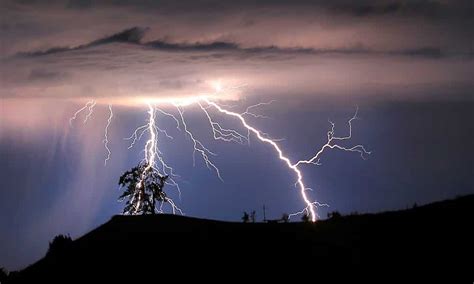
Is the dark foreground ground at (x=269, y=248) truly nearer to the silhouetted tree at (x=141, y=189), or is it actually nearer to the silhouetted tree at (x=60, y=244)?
the silhouetted tree at (x=60, y=244)

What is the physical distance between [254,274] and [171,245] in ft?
8.91

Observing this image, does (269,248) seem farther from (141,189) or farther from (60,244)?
(141,189)

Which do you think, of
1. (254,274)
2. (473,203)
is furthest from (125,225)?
(473,203)

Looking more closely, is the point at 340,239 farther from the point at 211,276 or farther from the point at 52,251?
the point at 52,251

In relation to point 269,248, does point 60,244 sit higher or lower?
higher

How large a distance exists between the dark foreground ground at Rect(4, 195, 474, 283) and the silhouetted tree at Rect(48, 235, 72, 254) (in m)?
0.12

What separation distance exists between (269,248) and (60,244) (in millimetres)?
5992

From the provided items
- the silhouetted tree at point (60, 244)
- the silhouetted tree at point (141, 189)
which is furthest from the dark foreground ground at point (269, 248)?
the silhouetted tree at point (141, 189)

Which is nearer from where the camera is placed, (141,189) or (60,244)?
(60,244)

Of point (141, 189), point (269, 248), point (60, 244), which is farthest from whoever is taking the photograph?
point (141, 189)

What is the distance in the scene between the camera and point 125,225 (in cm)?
2258

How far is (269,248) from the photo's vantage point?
20.2 metres

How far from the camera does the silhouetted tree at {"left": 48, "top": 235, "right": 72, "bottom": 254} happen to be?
2236cm

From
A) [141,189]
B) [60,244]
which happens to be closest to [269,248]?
[60,244]
